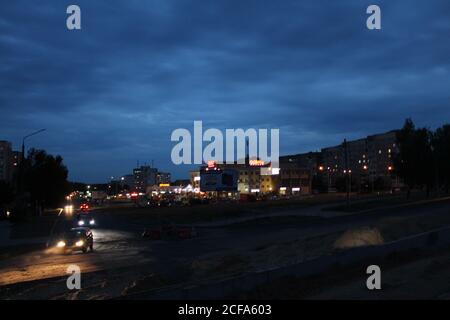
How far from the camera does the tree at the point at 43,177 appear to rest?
316 feet

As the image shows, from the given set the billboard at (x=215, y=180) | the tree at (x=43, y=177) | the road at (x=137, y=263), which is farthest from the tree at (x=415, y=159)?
the tree at (x=43, y=177)

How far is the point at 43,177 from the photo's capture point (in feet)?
317

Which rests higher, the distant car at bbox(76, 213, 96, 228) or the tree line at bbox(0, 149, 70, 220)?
the tree line at bbox(0, 149, 70, 220)

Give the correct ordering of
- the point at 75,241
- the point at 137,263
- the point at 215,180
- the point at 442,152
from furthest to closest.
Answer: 1. the point at 442,152
2. the point at 215,180
3. the point at 75,241
4. the point at 137,263

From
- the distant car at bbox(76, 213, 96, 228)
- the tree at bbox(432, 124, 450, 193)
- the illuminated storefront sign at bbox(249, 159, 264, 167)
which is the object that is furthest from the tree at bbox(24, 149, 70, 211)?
the illuminated storefront sign at bbox(249, 159, 264, 167)

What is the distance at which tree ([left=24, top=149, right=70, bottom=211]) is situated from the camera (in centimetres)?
9625

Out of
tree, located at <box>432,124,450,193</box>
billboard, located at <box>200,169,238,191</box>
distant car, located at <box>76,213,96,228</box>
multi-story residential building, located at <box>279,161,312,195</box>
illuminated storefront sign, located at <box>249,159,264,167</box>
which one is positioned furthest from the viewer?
multi-story residential building, located at <box>279,161,312,195</box>

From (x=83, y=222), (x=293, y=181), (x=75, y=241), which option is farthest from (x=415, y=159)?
(x=293, y=181)

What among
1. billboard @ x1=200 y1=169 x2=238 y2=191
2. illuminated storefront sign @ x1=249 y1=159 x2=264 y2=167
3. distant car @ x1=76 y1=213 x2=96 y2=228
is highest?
illuminated storefront sign @ x1=249 y1=159 x2=264 y2=167

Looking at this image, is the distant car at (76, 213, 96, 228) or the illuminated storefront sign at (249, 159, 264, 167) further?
the illuminated storefront sign at (249, 159, 264, 167)

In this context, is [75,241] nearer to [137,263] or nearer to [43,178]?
[137,263]

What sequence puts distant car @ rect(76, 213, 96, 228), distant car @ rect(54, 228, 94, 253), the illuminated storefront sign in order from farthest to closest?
the illuminated storefront sign → distant car @ rect(76, 213, 96, 228) → distant car @ rect(54, 228, 94, 253)

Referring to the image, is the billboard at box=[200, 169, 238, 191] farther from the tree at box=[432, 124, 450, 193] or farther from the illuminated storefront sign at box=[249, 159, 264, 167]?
the illuminated storefront sign at box=[249, 159, 264, 167]
